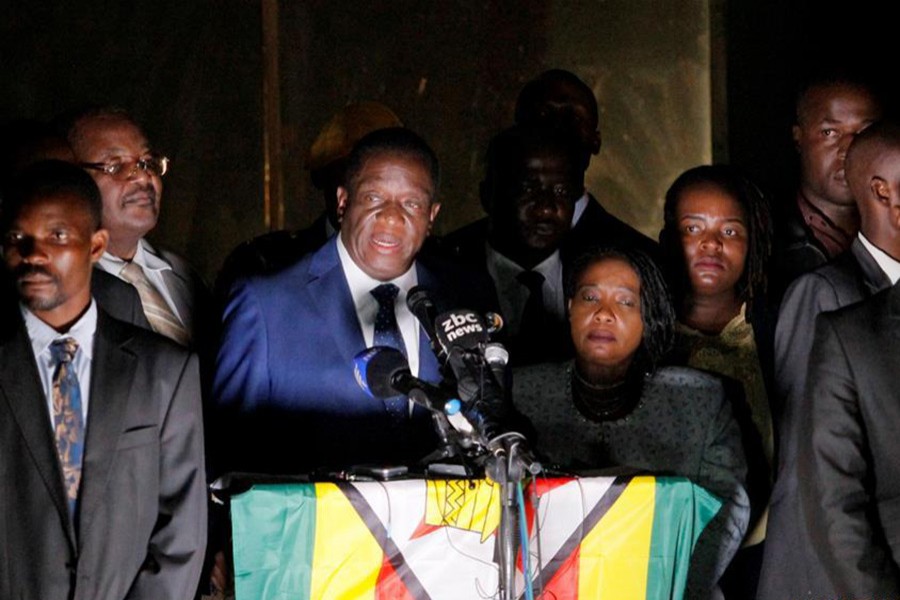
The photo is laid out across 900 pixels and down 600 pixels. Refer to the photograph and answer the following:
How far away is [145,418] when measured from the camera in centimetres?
433

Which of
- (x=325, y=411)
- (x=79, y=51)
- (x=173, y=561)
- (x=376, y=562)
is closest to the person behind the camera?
(x=376, y=562)

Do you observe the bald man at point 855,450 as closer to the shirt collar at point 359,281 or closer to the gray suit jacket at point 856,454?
the gray suit jacket at point 856,454

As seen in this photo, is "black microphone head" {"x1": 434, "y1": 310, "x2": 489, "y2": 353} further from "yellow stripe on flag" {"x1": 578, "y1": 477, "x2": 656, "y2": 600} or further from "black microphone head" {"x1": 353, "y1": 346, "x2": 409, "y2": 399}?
"yellow stripe on flag" {"x1": 578, "y1": 477, "x2": 656, "y2": 600}

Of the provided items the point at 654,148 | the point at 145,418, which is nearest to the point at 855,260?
the point at 145,418

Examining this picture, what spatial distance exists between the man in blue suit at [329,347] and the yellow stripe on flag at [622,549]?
877 millimetres

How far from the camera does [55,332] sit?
434 centimetres

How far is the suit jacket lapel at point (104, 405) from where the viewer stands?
4.19m

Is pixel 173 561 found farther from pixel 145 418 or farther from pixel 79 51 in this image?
pixel 79 51

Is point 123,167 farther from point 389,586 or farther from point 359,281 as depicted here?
point 389,586

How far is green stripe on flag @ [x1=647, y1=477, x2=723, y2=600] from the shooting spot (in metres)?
4.24

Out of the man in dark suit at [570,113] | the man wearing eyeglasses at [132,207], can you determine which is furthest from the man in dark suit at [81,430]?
the man in dark suit at [570,113]

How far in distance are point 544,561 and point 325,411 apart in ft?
3.24

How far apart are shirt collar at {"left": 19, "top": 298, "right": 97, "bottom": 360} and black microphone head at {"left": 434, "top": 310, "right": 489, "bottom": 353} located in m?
0.96

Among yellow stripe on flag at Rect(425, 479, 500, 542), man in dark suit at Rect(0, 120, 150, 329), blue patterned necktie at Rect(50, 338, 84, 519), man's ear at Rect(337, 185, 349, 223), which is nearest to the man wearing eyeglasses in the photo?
man in dark suit at Rect(0, 120, 150, 329)
